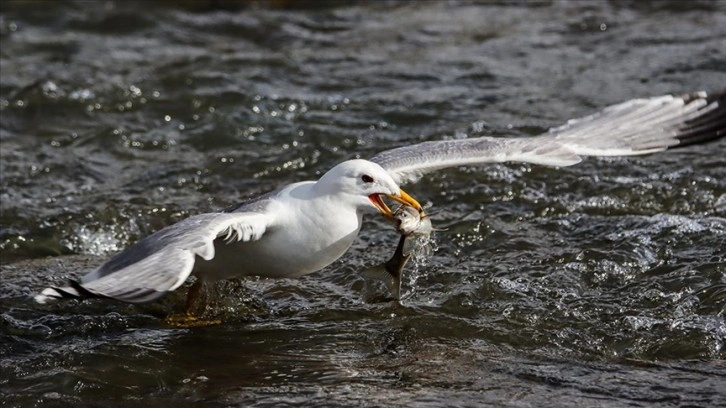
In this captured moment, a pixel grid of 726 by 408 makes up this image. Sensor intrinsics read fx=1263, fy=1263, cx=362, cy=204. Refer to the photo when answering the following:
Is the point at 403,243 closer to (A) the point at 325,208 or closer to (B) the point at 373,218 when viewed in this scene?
(A) the point at 325,208

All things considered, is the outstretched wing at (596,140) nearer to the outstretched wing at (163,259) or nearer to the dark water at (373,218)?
the dark water at (373,218)

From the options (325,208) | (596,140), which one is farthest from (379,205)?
(596,140)

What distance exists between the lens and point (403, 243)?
6730mm

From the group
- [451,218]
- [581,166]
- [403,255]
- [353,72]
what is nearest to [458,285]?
[403,255]

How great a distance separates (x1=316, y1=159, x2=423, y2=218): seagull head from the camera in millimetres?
6383

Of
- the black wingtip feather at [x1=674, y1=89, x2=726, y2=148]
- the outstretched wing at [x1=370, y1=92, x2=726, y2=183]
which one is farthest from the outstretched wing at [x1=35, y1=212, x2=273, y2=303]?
the black wingtip feather at [x1=674, y1=89, x2=726, y2=148]

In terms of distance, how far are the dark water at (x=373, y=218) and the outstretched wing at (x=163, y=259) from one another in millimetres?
626

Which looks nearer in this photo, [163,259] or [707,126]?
[163,259]

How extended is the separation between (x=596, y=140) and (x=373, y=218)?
1.71 meters

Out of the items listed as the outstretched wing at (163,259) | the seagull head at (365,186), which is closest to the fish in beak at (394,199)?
the seagull head at (365,186)

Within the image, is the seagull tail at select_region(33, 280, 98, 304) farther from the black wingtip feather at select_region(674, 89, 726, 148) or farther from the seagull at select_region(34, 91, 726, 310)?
the black wingtip feather at select_region(674, 89, 726, 148)

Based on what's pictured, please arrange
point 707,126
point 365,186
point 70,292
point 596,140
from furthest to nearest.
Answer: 1. point 596,140
2. point 707,126
3. point 365,186
4. point 70,292

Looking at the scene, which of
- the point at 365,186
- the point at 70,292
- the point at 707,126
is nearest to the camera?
the point at 70,292

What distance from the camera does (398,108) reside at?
34.4 feet
